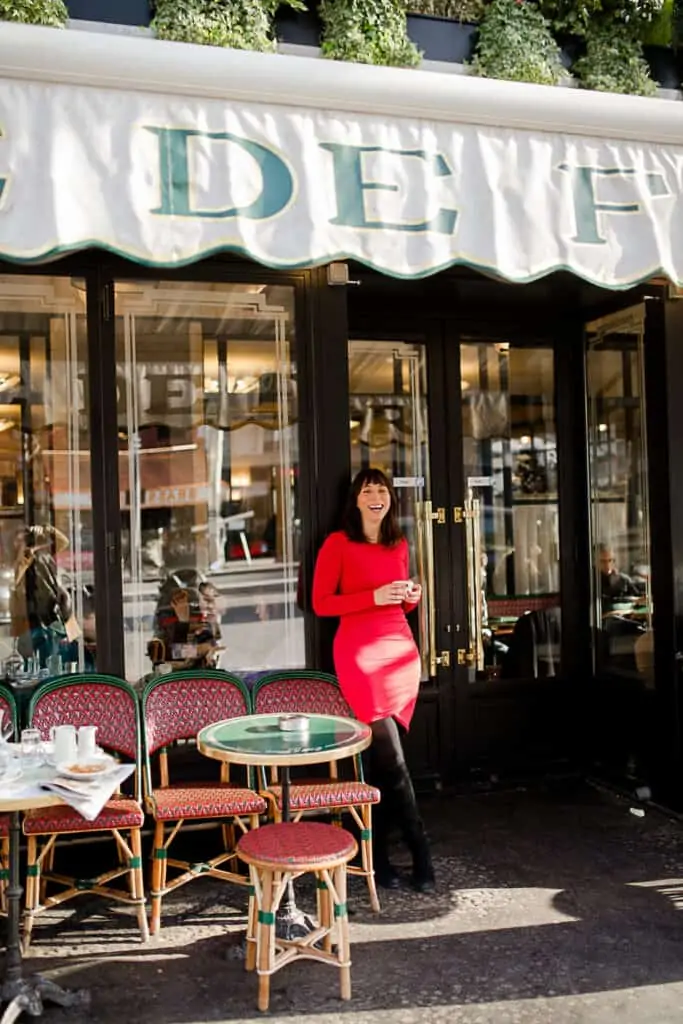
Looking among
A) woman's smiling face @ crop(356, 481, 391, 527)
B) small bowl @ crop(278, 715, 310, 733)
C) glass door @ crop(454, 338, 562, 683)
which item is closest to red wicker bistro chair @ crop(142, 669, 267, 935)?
small bowl @ crop(278, 715, 310, 733)

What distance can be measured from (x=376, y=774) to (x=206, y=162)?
2841 mm

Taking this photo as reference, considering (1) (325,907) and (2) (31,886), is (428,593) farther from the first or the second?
(2) (31,886)

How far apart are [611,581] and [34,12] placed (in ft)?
14.7

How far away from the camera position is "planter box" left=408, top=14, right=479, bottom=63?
520 centimetres

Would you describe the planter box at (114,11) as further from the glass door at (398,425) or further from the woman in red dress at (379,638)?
the woman in red dress at (379,638)

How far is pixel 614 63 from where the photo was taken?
5320 mm

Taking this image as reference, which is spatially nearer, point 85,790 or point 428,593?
point 85,790

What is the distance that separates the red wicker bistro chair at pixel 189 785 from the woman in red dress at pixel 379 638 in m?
0.59

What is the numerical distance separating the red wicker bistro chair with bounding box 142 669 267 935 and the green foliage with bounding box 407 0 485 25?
358 cm

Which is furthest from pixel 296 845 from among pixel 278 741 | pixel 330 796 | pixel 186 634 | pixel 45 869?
pixel 186 634

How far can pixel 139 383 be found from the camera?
18.1 feet

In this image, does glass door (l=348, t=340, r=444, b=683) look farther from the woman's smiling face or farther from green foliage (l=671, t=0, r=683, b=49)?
green foliage (l=671, t=0, r=683, b=49)

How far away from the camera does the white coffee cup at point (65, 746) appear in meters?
3.80

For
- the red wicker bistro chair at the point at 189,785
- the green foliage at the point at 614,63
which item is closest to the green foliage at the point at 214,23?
the green foliage at the point at 614,63
